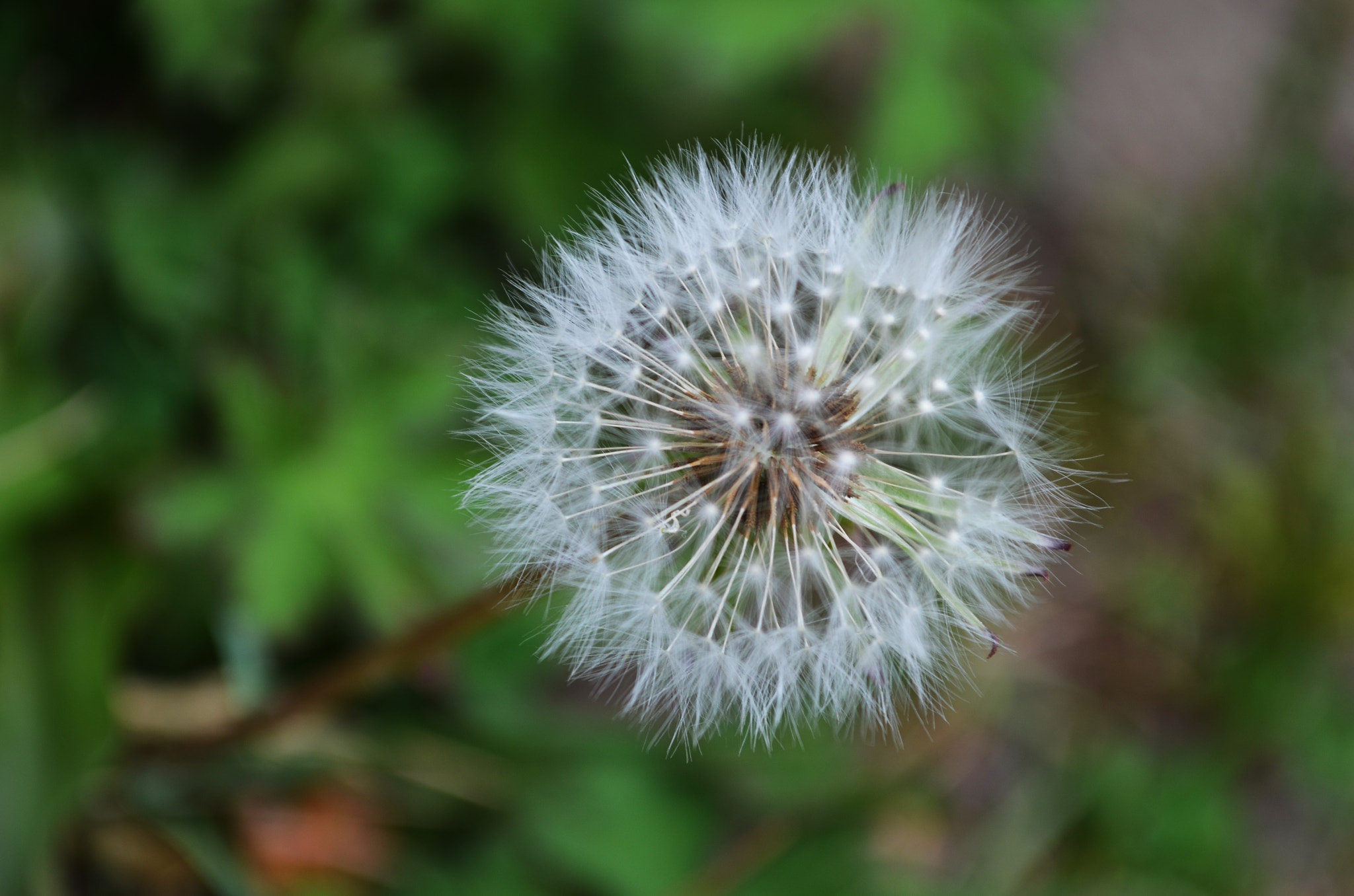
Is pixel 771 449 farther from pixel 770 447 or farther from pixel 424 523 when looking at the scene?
pixel 424 523

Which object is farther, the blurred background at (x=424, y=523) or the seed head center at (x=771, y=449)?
the blurred background at (x=424, y=523)

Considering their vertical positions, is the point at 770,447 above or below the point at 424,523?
below

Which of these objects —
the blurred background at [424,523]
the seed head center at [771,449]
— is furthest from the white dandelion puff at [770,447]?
the blurred background at [424,523]

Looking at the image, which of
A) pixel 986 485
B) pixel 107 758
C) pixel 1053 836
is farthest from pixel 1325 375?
pixel 107 758

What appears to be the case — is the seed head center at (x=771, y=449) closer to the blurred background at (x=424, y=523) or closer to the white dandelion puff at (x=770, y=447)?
the white dandelion puff at (x=770, y=447)

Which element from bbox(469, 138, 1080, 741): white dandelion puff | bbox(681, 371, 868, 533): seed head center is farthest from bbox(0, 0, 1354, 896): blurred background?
bbox(681, 371, 868, 533): seed head center

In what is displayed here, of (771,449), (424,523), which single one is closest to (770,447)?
(771,449)

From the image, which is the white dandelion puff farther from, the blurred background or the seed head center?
the blurred background
